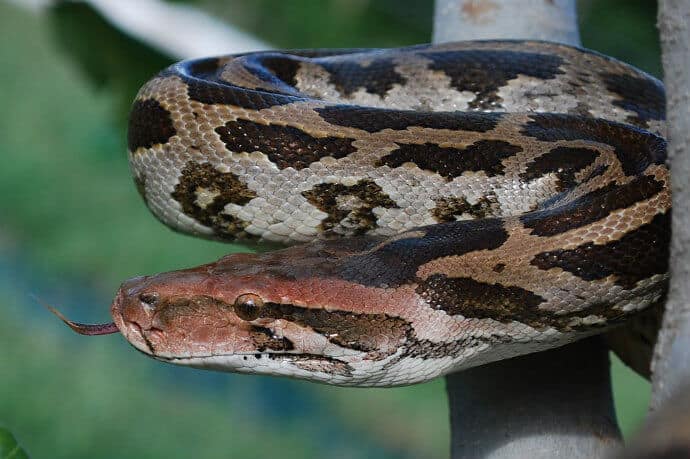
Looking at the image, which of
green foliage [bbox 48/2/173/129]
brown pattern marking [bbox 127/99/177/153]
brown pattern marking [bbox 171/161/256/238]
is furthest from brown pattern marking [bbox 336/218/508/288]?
green foliage [bbox 48/2/173/129]

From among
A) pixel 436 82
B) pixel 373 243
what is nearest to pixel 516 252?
pixel 373 243

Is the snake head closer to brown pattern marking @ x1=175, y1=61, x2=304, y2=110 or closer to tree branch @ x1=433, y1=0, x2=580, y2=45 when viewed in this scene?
brown pattern marking @ x1=175, y1=61, x2=304, y2=110

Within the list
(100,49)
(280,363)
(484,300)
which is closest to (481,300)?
(484,300)

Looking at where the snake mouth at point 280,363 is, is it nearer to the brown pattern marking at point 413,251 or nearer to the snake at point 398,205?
the snake at point 398,205

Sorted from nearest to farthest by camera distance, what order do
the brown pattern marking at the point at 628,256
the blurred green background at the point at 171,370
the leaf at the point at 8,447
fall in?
the leaf at the point at 8,447 < the brown pattern marking at the point at 628,256 < the blurred green background at the point at 171,370

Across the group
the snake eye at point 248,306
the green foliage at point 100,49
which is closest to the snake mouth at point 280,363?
the snake eye at point 248,306

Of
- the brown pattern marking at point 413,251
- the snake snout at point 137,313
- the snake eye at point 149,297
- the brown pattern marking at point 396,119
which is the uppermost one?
the brown pattern marking at point 396,119
